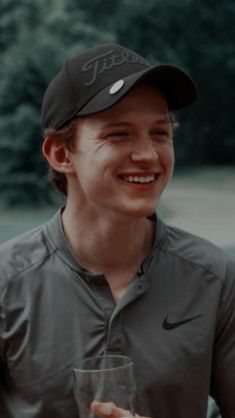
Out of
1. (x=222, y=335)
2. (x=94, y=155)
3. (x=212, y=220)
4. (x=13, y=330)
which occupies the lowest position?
(x=212, y=220)

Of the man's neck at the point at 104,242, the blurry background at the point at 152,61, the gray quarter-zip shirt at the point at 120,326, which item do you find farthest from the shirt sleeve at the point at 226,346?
the blurry background at the point at 152,61

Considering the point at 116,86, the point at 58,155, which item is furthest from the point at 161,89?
the point at 58,155

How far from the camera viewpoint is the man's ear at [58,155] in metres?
1.54

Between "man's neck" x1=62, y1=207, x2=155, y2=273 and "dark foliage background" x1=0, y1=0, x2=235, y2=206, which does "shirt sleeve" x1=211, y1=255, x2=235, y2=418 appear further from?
"dark foliage background" x1=0, y1=0, x2=235, y2=206

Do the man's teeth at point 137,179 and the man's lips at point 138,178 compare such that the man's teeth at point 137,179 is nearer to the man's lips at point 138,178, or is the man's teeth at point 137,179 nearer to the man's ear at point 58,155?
the man's lips at point 138,178

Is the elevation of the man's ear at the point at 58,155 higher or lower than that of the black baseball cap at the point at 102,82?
lower

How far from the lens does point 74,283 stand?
1541 millimetres

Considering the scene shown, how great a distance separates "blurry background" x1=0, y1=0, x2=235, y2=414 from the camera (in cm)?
263

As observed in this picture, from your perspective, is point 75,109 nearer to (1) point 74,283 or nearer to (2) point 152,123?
(2) point 152,123

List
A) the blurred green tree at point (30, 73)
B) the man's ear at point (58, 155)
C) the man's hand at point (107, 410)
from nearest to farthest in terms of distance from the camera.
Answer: the man's hand at point (107, 410) < the man's ear at point (58, 155) < the blurred green tree at point (30, 73)

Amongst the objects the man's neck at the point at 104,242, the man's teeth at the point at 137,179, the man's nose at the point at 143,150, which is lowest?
the man's neck at the point at 104,242

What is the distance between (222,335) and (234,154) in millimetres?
1341

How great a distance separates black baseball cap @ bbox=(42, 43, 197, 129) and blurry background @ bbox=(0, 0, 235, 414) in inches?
44.1

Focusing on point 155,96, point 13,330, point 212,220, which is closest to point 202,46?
point 212,220
